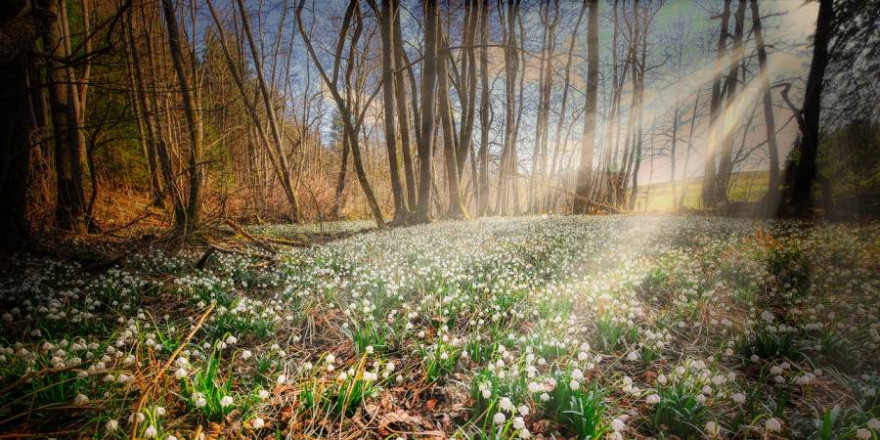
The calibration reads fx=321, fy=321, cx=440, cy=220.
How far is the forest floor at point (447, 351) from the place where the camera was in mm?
1823

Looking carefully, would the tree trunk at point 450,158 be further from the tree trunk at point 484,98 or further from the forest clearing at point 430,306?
the tree trunk at point 484,98

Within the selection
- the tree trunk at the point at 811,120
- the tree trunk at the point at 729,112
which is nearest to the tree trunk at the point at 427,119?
the tree trunk at the point at 811,120

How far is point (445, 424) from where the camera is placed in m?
1.96

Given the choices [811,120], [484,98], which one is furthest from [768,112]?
[484,98]

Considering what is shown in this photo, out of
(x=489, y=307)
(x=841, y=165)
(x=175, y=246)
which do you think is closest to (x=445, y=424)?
(x=489, y=307)

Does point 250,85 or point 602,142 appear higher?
point 250,85

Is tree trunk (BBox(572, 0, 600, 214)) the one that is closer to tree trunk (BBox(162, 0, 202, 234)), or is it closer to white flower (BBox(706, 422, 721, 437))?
white flower (BBox(706, 422, 721, 437))

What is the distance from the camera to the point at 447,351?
102 inches

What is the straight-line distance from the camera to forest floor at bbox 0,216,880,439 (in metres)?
1.82

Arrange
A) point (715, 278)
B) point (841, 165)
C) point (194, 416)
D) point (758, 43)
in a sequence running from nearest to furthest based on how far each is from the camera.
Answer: point (194, 416)
point (715, 278)
point (841, 165)
point (758, 43)

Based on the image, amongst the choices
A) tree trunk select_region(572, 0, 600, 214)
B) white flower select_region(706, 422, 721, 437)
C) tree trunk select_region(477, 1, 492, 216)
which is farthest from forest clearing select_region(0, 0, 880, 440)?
tree trunk select_region(477, 1, 492, 216)

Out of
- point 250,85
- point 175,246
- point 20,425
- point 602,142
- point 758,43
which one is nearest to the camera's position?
point 20,425

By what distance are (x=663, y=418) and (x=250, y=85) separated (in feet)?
95.5

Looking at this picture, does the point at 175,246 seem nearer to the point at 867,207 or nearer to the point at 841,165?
the point at 841,165
